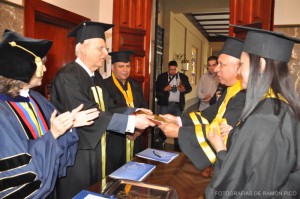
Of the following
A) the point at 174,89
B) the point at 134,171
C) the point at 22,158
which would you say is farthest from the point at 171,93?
the point at 22,158

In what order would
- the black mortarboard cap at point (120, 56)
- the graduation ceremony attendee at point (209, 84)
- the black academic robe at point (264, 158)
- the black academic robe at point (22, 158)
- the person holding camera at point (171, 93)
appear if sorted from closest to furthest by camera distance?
the black academic robe at point (264, 158)
the black academic robe at point (22, 158)
the black mortarboard cap at point (120, 56)
the graduation ceremony attendee at point (209, 84)
the person holding camera at point (171, 93)

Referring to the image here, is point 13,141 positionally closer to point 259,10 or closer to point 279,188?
point 279,188

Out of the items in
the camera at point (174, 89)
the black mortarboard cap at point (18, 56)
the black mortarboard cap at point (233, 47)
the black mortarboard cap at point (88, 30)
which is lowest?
the camera at point (174, 89)

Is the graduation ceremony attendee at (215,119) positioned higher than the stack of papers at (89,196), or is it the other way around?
the graduation ceremony attendee at (215,119)

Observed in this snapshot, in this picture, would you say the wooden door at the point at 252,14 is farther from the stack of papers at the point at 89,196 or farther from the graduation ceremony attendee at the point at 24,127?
the stack of papers at the point at 89,196

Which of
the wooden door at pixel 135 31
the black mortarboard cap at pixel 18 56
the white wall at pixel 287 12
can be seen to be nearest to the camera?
the black mortarboard cap at pixel 18 56

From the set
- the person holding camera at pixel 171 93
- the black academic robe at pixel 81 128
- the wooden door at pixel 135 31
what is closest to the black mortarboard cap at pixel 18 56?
the black academic robe at pixel 81 128

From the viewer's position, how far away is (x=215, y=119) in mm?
2490

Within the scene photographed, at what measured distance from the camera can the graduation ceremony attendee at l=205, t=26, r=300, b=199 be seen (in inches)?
52.4

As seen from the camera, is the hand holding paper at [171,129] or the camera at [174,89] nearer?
the hand holding paper at [171,129]

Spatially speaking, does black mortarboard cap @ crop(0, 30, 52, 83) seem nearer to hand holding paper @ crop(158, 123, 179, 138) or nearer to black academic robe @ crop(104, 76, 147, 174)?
hand holding paper @ crop(158, 123, 179, 138)

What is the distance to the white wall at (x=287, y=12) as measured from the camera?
13.8 feet

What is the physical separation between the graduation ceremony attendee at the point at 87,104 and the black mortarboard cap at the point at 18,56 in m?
0.64

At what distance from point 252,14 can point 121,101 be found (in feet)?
8.15
